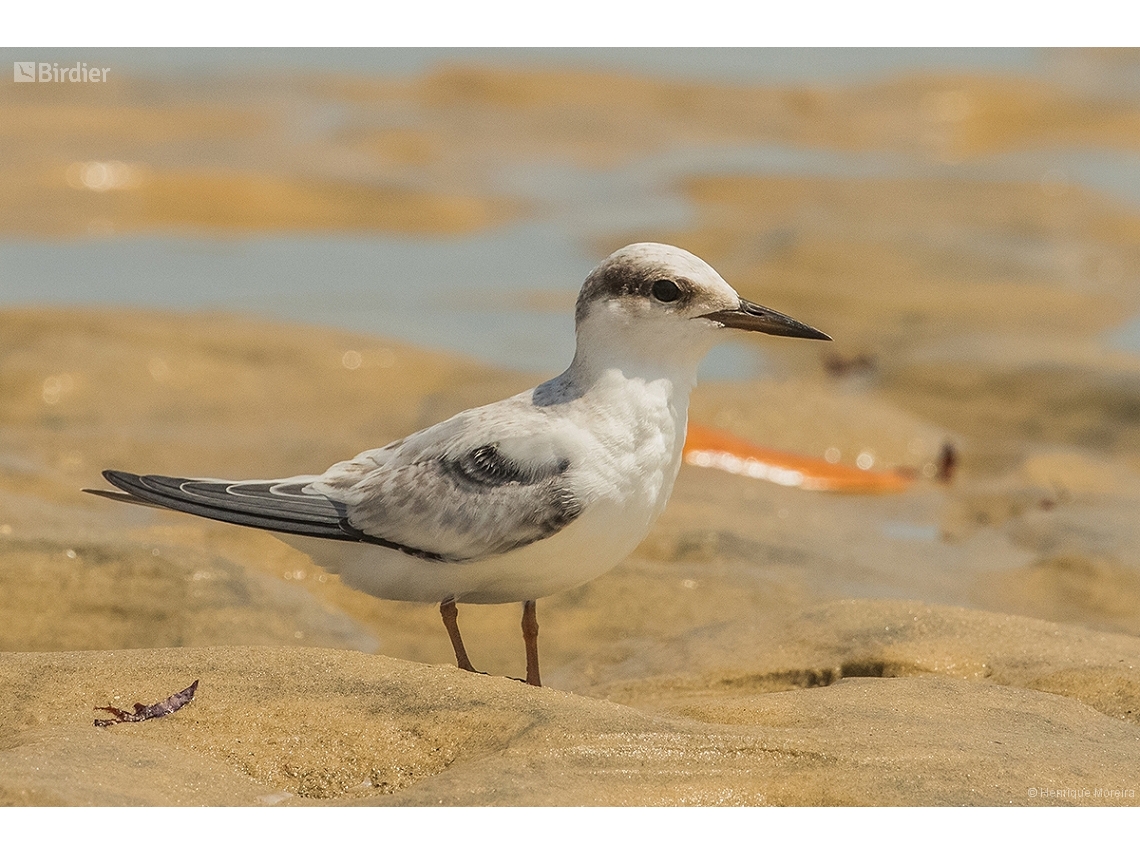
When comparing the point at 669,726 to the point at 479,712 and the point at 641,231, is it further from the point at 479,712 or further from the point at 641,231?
the point at 641,231

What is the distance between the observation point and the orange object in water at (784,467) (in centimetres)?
703

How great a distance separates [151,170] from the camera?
39.7 ft

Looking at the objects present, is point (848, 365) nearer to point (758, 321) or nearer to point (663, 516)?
point (663, 516)

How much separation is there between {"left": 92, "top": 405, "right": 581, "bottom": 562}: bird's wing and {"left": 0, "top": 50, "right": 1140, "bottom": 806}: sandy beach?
0.46 metres

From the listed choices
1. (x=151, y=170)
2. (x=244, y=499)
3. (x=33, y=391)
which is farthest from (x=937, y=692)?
(x=151, y=170)

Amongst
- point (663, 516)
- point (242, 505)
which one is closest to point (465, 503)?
point (242, 505)

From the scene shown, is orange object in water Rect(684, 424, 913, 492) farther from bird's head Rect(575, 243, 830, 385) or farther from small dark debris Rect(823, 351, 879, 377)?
bird's head Rect(575, 243, 830, 385)

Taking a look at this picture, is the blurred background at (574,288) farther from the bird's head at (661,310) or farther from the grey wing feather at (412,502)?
the bird's head at (661,310)

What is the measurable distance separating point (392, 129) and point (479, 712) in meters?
11.1

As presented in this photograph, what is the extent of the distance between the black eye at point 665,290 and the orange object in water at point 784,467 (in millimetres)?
2843

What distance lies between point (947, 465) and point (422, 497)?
3.70 metres

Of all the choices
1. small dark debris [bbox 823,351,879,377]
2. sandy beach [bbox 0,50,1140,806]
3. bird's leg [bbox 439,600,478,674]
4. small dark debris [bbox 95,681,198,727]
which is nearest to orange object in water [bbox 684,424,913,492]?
sandy beach [bbox 0,50,1140,806]

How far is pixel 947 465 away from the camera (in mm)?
7133

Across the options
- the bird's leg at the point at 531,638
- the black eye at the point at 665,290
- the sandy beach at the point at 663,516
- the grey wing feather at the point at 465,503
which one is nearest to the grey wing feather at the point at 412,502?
the grey wing feather at the point at 465,503
